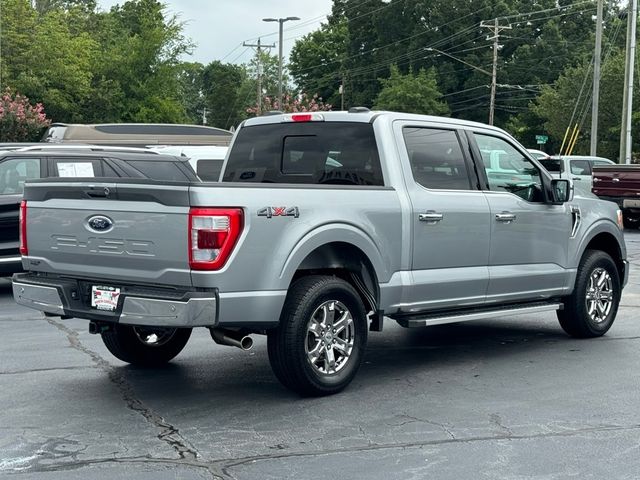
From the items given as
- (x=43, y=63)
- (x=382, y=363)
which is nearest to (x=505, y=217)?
(x=382, y=363)

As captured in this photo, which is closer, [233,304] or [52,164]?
[233,304]

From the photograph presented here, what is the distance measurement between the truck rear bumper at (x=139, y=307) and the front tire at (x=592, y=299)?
431 centimetres

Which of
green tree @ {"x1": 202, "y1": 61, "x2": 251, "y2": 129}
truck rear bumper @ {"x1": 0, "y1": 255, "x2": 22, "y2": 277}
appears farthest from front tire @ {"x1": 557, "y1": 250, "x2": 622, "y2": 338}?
green tree @ {"x1": 202, "y1": 61, "x2": 251, "y2": 129}

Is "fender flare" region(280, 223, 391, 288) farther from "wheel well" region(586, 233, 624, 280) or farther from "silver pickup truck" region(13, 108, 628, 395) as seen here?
"wheel well" region(586, 233, 624, 280)

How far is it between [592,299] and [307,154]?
10.8 ft

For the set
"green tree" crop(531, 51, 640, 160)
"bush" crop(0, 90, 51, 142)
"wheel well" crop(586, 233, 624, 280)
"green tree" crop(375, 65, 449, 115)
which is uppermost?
"green tree" crop(375, 65, 449, 115)

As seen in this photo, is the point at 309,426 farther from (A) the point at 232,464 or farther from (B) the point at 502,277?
(B) the point at 502,277

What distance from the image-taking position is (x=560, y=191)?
9039 mm

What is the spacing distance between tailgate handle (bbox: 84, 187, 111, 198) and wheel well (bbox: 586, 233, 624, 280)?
509 cm

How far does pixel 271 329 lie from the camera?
6.81 m

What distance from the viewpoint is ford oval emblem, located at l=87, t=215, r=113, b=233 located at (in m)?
6.73

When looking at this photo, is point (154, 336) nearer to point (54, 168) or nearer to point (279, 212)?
point (279, 212)

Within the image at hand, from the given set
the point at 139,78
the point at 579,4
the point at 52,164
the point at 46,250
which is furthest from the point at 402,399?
the point at 579,4

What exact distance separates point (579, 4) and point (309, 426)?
80439mm
